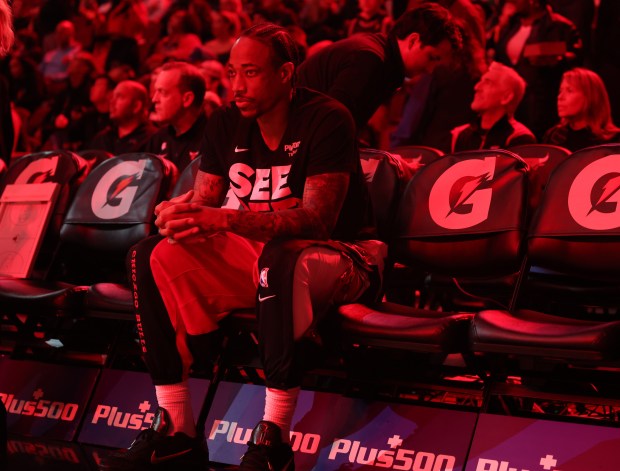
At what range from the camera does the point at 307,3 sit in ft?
28.4

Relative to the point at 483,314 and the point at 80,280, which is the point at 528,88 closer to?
the point at 80,280

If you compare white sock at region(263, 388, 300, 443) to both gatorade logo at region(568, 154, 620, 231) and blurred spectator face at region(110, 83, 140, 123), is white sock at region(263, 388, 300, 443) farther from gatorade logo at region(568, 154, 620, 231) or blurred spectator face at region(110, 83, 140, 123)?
blurred spectator face at region(110, 83, 140, 123)

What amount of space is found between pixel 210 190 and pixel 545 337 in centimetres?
128

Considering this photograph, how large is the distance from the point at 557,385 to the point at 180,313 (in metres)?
1.39

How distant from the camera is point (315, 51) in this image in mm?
5543

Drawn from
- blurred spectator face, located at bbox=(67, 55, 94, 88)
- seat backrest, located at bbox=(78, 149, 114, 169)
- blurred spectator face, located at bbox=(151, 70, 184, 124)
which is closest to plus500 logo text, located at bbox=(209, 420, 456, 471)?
seat backrest, located at bbox=(78, 149, 114, 169)

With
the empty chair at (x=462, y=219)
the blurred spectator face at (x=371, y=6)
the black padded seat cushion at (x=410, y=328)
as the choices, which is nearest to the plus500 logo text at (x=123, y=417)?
the empty chair at (x=462, y=219)

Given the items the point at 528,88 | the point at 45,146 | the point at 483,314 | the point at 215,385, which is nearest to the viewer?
the point at 483,314

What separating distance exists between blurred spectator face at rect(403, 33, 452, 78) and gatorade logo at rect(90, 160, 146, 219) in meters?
1.27

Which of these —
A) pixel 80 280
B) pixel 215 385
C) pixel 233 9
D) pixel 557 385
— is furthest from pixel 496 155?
pixel 233 9

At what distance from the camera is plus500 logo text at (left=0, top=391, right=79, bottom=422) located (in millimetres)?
3393

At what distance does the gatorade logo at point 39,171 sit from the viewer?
14.5 feet

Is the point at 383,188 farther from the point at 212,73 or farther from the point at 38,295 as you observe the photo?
the point at 212,73

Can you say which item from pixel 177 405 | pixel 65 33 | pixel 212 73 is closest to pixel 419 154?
pixel 177 405
